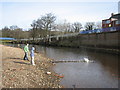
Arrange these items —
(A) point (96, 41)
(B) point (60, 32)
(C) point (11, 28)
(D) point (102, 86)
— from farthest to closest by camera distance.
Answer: (C) point (11, 28), (B) point (60, 32), (A) point (96, 41), (D) point (102, 86)

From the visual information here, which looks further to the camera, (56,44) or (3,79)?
(56,44)

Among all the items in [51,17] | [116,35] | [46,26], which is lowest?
[116,35]

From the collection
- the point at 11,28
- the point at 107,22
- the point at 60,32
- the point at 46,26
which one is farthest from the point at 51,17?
the point at 11,28

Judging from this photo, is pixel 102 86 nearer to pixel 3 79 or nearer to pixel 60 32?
pixel 3 79

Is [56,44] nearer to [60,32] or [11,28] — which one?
[60,32]

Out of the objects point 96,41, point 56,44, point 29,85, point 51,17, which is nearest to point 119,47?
point 96,41

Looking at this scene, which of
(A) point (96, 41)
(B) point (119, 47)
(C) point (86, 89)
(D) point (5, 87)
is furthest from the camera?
(A) point (96, 41)

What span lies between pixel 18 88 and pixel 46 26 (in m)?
53.5

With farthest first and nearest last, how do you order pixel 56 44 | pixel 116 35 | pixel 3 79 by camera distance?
pixel 56 44 < pixel 116 35 < pixel 3 79

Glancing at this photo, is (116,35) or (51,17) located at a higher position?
(51,17)

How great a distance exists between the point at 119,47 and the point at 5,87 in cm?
2795

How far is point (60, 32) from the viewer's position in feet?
226

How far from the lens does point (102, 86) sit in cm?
894

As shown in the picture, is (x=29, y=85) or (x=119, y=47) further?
(x=119, y=47)
